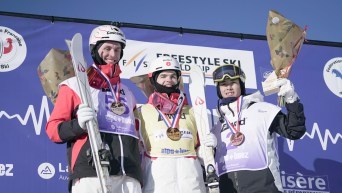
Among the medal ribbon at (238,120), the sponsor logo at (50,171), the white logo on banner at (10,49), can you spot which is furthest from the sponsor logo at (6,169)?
the medal ribbon at (238,120)

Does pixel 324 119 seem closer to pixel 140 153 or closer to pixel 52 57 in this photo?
pixel 140 153

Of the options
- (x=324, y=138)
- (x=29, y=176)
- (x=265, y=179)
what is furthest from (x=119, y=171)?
(x=324, y=138)

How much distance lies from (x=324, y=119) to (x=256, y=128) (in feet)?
6.33

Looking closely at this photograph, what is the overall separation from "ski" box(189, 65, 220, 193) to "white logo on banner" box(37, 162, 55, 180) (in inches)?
55.7

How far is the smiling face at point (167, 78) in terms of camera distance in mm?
4564

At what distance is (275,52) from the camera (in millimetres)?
4773

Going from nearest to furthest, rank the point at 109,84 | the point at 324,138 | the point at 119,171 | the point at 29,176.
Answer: the point at 119,171 < the point at 109,84 < the point at 29,176 < the point at 324,138

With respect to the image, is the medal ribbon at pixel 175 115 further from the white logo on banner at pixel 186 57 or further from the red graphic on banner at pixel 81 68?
the white logo on banner at pixel 186 57

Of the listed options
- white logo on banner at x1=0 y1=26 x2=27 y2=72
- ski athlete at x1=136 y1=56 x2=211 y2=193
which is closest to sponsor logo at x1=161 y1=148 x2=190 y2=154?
ski athlete at x1=136 y1=56 x2=211 y2=193

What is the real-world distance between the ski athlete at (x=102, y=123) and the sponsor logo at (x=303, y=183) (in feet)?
6.97

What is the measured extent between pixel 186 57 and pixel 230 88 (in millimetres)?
1330

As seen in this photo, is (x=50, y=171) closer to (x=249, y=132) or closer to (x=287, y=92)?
(x=249, y=132)

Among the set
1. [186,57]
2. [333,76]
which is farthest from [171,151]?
[333,76]

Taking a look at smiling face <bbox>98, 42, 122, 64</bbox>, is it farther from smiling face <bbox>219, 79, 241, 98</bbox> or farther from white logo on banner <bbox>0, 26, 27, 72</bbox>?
white logo on banner <bbox>0, 26, 27, 72</bbox>
